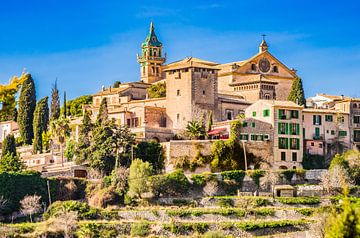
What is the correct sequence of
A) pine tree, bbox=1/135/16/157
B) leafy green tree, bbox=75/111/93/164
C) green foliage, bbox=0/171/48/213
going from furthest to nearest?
pine tree, bbox=1/135/16/157, leafy green tree, bbox=75/111/93/164, green foliage, bbox=0/171/48/213

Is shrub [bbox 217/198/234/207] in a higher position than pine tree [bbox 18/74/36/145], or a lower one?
lower

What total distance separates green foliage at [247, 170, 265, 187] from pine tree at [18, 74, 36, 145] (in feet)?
72.7

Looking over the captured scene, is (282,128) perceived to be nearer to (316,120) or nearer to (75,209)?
(316,120)

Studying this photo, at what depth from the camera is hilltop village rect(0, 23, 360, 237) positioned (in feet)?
169

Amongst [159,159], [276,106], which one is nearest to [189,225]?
[159,159]

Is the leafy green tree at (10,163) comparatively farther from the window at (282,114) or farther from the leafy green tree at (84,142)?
the window at (282,114)

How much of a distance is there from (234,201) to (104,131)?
32.3ft

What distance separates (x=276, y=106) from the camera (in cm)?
5756

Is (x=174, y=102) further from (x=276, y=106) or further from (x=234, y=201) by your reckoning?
(x=234, y=201)

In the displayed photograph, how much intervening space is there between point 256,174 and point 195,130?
598 centimetres

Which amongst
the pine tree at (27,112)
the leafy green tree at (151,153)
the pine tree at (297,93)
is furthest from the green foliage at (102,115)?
the pine tree at (297,93)

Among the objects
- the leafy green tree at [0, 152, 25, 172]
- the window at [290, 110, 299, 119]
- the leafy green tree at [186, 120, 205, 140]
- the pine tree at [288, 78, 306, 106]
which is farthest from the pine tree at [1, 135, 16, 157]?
the pine tree at [288, 78, 306, 106]

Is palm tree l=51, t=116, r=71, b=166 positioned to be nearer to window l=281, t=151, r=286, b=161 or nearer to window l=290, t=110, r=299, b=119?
window l=281, t=151, r=286, b=161

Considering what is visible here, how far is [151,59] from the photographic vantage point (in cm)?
8181
